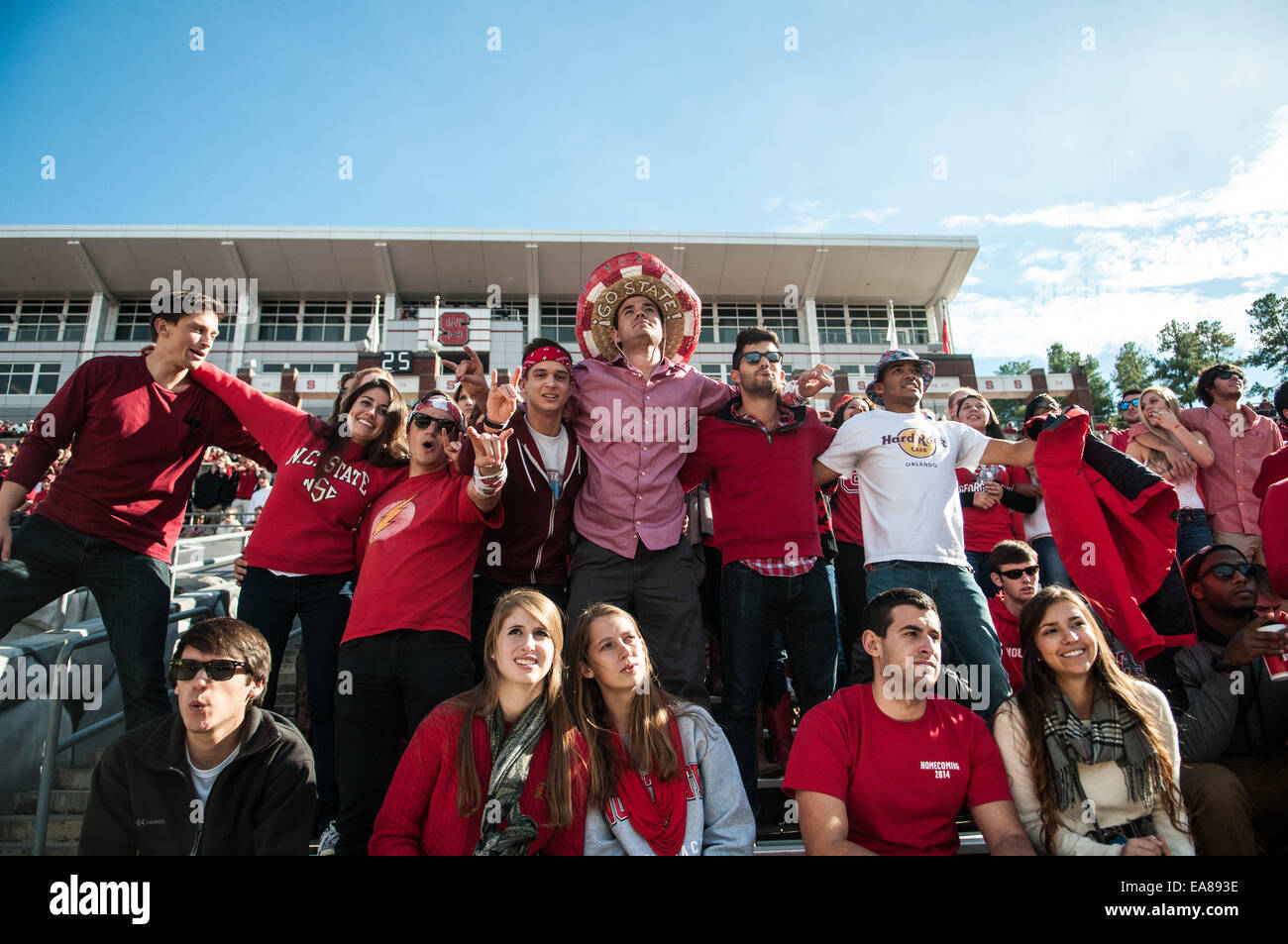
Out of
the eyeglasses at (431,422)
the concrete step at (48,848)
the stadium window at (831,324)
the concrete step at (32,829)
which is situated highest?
the stadium window at (831,324)

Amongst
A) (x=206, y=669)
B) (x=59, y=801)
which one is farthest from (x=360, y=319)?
(x=206, y=669)

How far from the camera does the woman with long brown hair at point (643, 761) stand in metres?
2.67

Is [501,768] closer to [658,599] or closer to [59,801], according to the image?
[658,599]

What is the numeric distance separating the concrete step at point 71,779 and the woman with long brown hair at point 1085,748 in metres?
5.15

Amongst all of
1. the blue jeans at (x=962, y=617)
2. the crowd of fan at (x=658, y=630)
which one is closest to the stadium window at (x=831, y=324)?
the crowd of fan at (x=658, y=630)

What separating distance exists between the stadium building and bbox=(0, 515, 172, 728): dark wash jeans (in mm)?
25680

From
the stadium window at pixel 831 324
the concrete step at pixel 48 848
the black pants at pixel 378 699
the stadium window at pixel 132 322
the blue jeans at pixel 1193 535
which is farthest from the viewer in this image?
the stadium window at pixel 831 324

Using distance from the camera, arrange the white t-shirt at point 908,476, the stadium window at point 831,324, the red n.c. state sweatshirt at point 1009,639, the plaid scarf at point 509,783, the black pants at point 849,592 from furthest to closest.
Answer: the stadium window at point 831,324, the black pants at point 849,592, the red n.c. state sweatshirt at point 1009,639, the white t-shirt at point 908,476, the plaid scarf at point 509,783

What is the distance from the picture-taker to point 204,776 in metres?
2.68

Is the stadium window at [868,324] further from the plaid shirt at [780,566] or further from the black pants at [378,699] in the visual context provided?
the black pants at [378,699]

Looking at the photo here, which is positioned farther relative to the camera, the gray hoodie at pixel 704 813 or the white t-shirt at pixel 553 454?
the white t-shirt at pixel 553 454

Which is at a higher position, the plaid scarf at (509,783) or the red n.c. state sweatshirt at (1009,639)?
the red n.c. state sweatshirt at (1009,639)

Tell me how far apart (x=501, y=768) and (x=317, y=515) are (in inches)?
73.5

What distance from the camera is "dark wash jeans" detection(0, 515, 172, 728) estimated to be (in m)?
3.31
